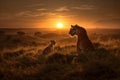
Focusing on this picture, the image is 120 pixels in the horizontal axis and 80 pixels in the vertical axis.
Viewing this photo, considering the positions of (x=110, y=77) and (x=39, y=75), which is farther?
(x=39, y=75)

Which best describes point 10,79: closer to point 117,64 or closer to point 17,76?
point 17,76

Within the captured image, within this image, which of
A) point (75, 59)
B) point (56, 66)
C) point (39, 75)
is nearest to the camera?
point (39, 75)

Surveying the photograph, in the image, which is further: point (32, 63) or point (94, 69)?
point (32, 63)

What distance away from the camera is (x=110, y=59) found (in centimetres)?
1016

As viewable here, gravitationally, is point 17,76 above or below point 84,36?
below

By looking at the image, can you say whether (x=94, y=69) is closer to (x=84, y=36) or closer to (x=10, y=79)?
(x=10, y=79)

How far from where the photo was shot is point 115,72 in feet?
27.3

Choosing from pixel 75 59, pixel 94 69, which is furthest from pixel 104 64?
pixel 75 59

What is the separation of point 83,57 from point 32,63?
7.34 feet

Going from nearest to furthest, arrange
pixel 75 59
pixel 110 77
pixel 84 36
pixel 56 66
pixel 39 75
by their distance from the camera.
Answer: pixel 110 77, pixel 39 75, pixel 56 66, pixel 75 59, pixel 84 36

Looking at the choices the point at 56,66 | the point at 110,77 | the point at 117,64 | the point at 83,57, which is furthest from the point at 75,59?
the point at 110,77

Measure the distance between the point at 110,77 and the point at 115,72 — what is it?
303 millimetres

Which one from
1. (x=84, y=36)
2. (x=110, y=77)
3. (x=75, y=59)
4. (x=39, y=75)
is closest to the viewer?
(x=110, y=77)

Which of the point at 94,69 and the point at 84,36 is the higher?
the point at 84,36
